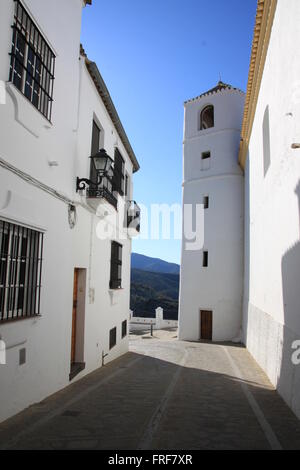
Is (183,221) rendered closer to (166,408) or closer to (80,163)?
(80,163)

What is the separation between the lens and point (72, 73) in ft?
23.5

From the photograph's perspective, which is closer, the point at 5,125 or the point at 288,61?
the point at 5,125

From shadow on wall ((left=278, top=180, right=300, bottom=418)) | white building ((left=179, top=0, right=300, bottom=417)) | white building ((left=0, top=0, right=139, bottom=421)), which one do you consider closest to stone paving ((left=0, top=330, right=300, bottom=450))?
shadow on wall ((left=278, top=180, right=300, bottom=418))

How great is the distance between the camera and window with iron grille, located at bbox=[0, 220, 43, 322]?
193 inches

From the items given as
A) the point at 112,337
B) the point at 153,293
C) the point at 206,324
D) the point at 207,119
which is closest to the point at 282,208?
the point at 112,337

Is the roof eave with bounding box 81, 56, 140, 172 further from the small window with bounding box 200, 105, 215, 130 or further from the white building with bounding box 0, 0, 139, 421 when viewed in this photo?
the small window with bounding box 200, 105, 215, 130

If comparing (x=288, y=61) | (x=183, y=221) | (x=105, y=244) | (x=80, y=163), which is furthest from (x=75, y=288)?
(x=183, y=221)

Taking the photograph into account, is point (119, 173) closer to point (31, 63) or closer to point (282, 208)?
point (282, 208)

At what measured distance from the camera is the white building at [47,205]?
4.86 metres

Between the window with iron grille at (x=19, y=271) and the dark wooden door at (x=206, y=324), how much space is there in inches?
583

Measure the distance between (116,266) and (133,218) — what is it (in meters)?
2.28

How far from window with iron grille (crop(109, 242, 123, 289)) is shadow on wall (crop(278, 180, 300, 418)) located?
5230 millimetres

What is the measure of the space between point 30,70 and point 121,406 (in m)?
5.33

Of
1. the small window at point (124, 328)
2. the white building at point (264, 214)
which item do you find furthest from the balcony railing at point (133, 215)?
the white building at point (264, 214)
